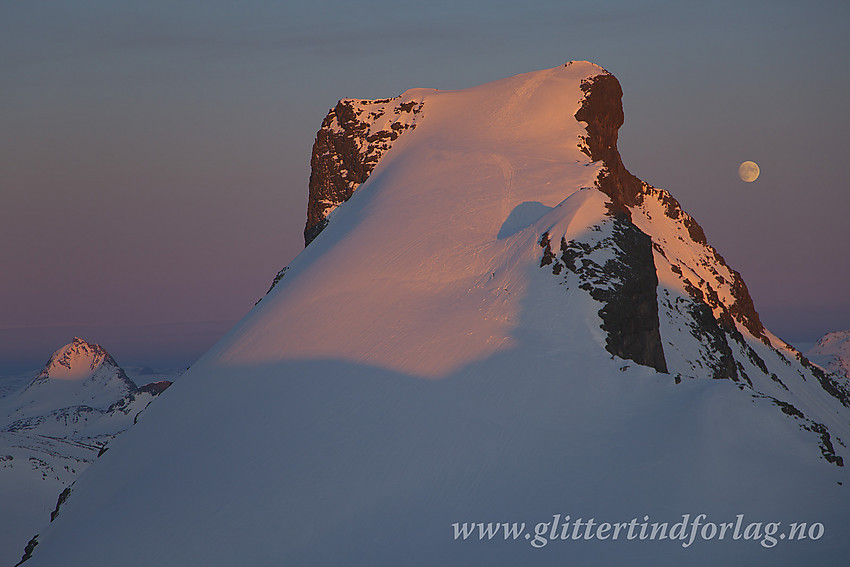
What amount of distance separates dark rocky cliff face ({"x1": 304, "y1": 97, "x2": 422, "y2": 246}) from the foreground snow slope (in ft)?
47.8

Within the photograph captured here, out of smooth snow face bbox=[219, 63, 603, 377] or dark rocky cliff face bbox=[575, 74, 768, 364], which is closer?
smooth snow face bbox=[219, 63, 603, 377]

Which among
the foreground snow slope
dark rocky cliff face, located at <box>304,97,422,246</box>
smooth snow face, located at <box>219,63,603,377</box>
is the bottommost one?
the foreground snow slope

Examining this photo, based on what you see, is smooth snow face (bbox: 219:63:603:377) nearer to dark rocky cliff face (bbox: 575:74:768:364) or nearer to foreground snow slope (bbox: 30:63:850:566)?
foreground snow slope (bbox: 30:63:850:566)

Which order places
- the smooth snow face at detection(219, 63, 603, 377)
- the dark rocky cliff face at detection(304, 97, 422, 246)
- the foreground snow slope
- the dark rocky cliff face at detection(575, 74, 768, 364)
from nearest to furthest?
the foreground snow slope < the smooth snow face at detection(219, 63, 603, 377) < the dark rocky cliff face at detection(575, 74, 768, 364) < the dark rocky cliff face at detection(304, 97, 422, 246)

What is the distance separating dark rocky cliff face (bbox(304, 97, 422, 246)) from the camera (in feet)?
181

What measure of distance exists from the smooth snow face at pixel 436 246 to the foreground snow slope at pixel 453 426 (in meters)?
0.16

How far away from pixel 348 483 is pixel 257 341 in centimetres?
1229

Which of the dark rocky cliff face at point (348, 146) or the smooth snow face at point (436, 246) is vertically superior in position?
the dark rocky cliff face at point (348, 146)

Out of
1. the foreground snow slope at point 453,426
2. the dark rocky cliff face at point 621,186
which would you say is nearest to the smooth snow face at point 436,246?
the foreground snow slope at point 453,426

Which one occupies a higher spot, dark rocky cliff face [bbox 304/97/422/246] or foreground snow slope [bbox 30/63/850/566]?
dark rocky cliff face [bbox 304/97/422/246]

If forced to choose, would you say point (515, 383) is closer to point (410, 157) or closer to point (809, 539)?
point (809, 539)

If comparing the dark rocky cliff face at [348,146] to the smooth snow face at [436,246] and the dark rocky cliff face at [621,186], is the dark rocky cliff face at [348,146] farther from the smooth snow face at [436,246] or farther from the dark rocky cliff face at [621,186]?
the dark rocky cliff face at [621,186]

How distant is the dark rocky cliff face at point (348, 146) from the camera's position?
181ft

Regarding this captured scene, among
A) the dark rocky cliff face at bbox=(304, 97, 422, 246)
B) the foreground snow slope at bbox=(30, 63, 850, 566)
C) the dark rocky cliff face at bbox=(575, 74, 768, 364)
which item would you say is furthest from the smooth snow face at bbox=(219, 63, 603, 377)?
the dark rocky cliff face at bbox=(304, 97, 422, 246)
